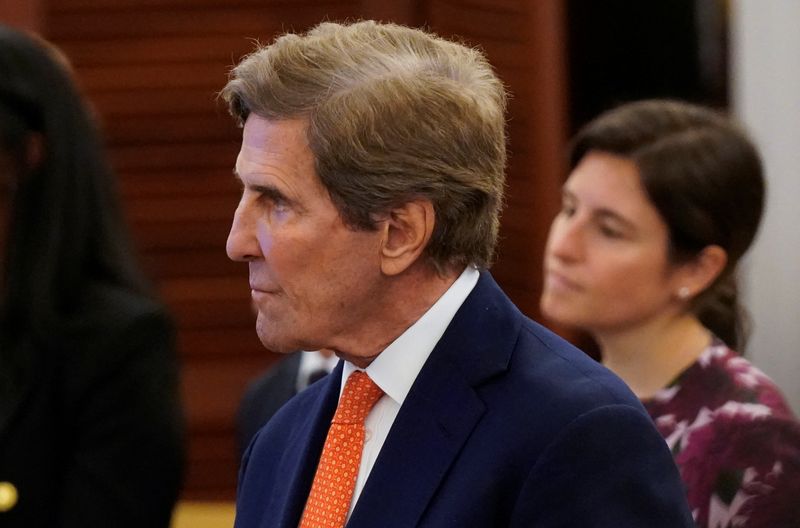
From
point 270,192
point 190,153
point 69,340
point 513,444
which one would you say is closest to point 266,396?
point 69,340

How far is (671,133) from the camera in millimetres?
3156

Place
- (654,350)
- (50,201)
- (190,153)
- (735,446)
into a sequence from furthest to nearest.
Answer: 1. (190,153)
2. (654,350)
3. (50,201)
4. (735,446)

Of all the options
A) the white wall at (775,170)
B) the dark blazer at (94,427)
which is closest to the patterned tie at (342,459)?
the dark blazer at (94,427)

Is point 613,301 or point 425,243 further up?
point 425,243

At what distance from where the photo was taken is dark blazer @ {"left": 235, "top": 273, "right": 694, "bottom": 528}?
1806mm

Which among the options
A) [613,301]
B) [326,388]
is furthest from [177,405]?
[613,301]

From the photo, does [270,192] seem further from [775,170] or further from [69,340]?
[775,170]

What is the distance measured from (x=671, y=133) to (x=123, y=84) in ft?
7.01

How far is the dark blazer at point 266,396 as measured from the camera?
11.9 ft

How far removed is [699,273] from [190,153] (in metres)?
2.08

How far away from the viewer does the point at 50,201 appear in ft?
9.23

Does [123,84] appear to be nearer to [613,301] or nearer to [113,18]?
[113,18]

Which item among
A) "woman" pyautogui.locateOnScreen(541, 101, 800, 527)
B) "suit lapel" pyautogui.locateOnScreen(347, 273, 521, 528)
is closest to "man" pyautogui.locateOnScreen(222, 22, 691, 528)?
"suit lapel" pyautogui.locateOnScreen(347, 273, 521, 528)

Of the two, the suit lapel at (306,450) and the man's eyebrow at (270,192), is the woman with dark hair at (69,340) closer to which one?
the suit lapel at (306,450)
